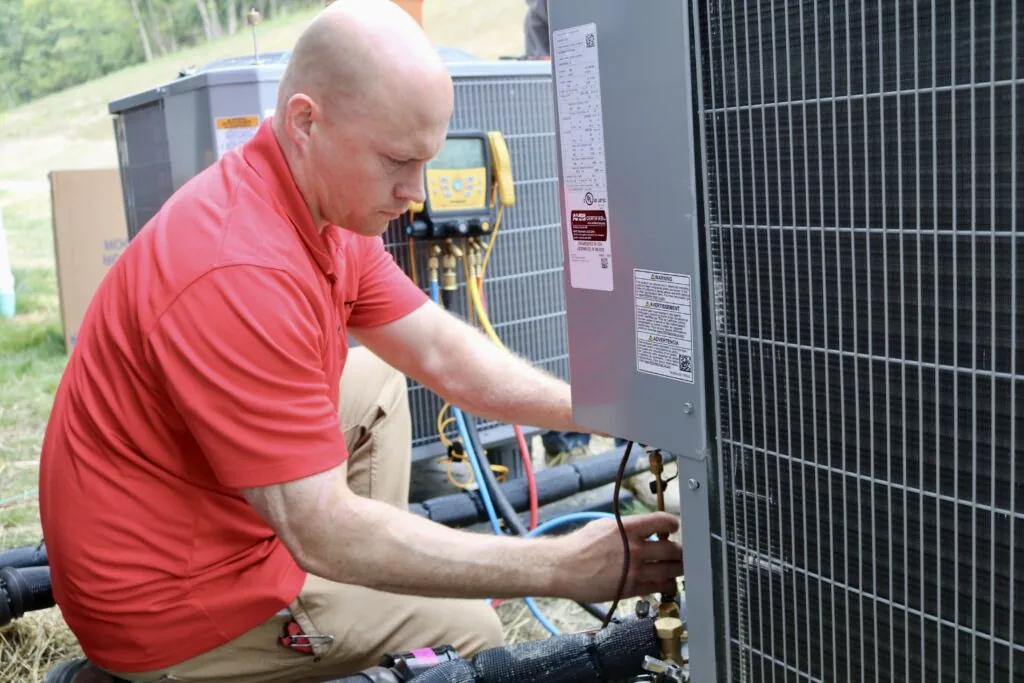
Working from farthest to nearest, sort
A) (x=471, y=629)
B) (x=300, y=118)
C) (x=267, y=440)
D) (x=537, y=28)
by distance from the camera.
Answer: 1. (x=537, y=28)
2. (x=471, y=629)
3. (x=300, y=118)
4. (x=267, y=440)

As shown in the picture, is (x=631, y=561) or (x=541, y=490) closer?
(x=631, y=561)

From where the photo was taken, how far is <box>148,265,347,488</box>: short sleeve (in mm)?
1445

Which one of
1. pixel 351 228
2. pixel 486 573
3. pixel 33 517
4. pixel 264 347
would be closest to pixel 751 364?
pixel 486 573

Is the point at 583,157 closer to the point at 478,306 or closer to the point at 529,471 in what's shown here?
the point at 478,306

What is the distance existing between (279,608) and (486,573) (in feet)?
1.48

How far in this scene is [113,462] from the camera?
1.58 meters

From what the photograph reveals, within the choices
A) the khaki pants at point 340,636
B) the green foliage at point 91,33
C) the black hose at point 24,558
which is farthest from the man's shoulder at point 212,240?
the green foliage at point 91,33

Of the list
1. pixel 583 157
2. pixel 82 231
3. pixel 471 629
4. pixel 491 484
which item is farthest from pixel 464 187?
pixel 82 231

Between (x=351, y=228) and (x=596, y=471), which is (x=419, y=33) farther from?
(x=596, y=471)

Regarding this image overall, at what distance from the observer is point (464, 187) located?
8.37 ft

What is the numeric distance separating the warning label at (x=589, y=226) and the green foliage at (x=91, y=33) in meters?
12.5

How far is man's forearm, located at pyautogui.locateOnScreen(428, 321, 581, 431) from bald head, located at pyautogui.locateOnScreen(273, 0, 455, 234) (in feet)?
1.39

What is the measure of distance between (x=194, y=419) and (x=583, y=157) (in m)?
0.68

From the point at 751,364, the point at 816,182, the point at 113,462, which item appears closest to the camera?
the point at 816,182
